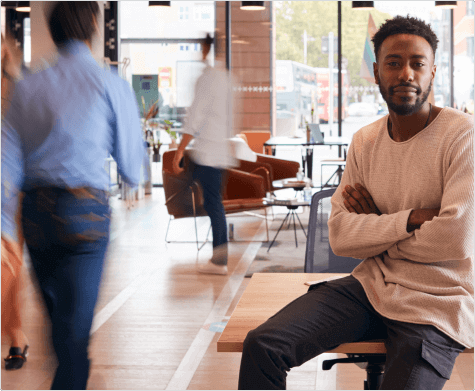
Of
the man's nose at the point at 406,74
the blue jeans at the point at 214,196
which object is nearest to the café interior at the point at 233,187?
the man's nose at the point at 406,74

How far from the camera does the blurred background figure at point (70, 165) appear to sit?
178 cm

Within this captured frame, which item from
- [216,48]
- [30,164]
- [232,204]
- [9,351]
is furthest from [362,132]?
[216,48]

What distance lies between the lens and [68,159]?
177 centimetres

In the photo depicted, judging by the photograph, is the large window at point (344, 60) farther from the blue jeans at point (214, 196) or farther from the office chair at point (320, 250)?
the office chair at point (320, 250)

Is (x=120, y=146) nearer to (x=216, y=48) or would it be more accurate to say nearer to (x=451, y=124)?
(x=451, y=124)

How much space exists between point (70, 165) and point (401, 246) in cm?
102

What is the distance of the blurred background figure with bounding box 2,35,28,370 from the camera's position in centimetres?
181

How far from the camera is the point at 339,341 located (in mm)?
1494

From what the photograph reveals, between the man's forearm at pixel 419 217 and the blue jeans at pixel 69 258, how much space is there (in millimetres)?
954

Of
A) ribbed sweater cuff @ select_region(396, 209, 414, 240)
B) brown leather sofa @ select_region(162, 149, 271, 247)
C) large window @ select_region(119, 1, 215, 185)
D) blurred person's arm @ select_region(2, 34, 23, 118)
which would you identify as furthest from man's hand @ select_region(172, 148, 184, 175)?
large window @ select_region(119, 1, 215, 185)

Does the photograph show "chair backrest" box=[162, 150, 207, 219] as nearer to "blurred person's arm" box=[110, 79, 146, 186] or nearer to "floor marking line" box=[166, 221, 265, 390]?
"floor marking line" box=[166, 221, 265, 390]

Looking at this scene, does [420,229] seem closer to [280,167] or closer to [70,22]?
[70,22]

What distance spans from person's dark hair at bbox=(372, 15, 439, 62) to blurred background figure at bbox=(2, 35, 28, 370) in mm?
1186

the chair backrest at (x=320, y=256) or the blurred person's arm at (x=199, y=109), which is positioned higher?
the blurred person's arm at (x=199, y=109)
